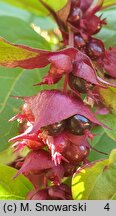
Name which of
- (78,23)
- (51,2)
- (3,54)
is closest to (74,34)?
(78,23)

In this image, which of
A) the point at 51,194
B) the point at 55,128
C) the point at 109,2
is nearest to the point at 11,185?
the point at 51,194

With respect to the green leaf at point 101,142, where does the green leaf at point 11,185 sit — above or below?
below

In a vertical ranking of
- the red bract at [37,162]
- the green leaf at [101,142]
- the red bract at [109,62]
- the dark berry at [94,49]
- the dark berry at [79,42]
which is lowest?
the green leaf at [101,142]

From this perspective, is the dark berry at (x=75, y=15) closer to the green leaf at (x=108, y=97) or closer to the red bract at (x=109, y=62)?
the red bract at (x=109, y=62)

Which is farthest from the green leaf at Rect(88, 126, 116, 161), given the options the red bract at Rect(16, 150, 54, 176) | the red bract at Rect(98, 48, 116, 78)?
the red bract at Rect(16, 150, 54, 176)

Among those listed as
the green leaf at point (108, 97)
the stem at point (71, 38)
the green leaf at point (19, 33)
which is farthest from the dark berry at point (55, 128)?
the green leaf at point (19, 33)

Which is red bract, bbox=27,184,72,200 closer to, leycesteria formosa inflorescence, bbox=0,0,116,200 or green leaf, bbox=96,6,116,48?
leycesteria formosa inflorescence, bbox=0,0,116,200
